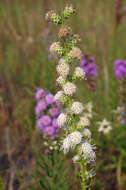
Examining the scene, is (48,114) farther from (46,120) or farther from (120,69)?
(120,69)

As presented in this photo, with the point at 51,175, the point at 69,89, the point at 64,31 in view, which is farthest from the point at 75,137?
the point at 51,175

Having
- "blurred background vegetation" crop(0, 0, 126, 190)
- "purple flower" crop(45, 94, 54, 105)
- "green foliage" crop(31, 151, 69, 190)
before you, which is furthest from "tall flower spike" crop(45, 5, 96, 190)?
"blurred background vegetation" crop(0, 0, 126, 190)

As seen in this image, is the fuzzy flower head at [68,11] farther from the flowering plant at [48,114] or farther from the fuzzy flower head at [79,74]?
the flowering plant at [48,114]

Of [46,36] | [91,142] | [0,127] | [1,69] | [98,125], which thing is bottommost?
[91,142]

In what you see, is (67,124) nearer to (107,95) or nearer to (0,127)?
(107,95)

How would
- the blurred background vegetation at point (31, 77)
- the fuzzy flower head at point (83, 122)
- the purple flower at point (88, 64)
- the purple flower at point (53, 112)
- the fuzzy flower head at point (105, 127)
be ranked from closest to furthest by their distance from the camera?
the fuzzy flower head at point (83, 122), the purple flower at point (53, 112), the fuzzy flower head at point (105, 127), the purple flower at point (88, 64), the blurred background vegetation at point (31, 77)

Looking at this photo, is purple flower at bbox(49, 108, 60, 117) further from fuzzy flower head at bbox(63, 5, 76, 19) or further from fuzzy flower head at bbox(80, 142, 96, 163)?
fuzzy flower head at bbox(63, 5, 76, 19)

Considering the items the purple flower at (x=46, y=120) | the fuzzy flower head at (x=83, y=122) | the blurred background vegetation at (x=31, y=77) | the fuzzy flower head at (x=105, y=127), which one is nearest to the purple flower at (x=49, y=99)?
the purple flower at (x=46, y=120)

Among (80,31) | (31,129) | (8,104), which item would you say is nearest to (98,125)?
(31,129)
